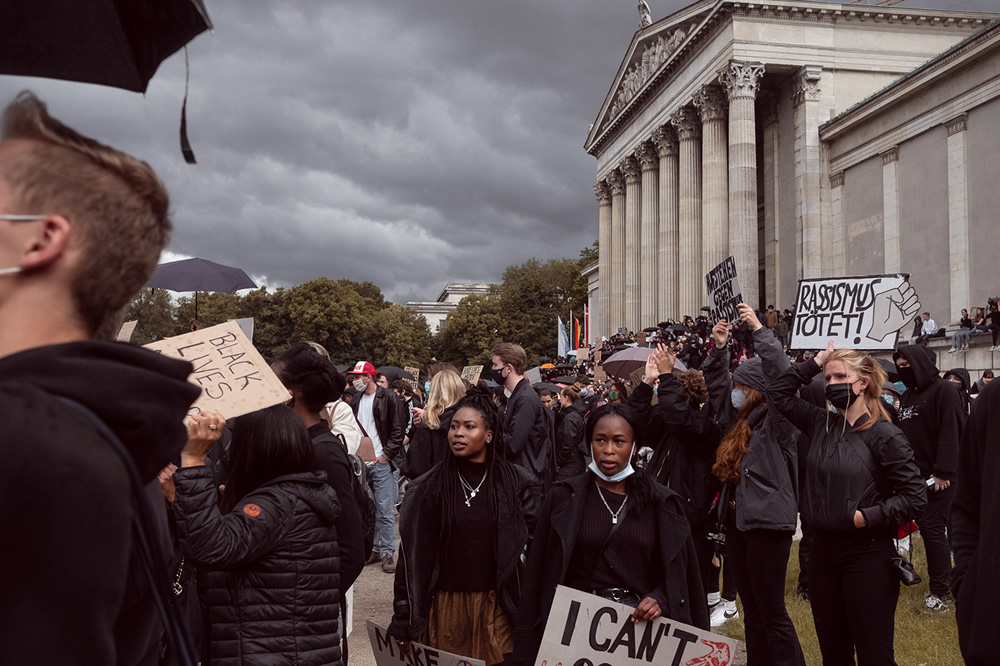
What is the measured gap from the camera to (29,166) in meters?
1.23

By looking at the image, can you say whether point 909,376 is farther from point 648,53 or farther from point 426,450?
point 648,53

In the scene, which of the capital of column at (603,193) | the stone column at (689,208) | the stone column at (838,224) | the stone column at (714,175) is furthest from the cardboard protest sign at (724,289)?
the capital of column at (603,193)

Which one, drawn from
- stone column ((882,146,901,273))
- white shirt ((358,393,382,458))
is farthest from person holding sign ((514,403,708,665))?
stone column ((882,146,901,273))

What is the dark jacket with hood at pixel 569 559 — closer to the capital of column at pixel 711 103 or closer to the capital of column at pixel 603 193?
the capital of column at pixel 711 103

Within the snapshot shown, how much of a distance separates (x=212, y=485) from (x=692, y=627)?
2182 millimetres

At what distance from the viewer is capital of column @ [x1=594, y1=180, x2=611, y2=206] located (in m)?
53.4

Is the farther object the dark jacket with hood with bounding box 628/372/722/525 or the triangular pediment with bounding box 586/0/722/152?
the triangular pediment with bounding box 586/0/722/152

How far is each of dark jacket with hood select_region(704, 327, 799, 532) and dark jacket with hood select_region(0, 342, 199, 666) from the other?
4.85 meters

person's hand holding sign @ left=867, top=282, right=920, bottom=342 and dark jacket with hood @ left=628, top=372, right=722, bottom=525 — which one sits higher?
person's hand holding sign @ left=867, top=282, right=920, bottom=342

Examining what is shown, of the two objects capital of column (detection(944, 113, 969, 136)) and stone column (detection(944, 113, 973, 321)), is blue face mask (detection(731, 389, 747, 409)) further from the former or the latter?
capital of column (detection(944, 113, 969, 136))

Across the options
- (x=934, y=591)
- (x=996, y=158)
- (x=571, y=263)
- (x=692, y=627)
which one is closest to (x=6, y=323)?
(x=692, y=627)

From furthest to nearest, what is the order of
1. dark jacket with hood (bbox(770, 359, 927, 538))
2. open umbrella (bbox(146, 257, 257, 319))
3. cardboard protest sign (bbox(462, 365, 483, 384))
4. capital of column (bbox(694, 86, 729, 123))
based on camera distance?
capital of column (bbox(694, 86, 729, 123)) → cardboard protest sign (bbox(462, 365, 483, 384)) → open umbrella (bbox(146, 257, 257, 319)) → dark jacket with hood (bbox(770, 359, 927, 538))

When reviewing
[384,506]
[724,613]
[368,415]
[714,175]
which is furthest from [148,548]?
[714,175]

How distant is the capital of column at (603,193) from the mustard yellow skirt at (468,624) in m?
50.3
